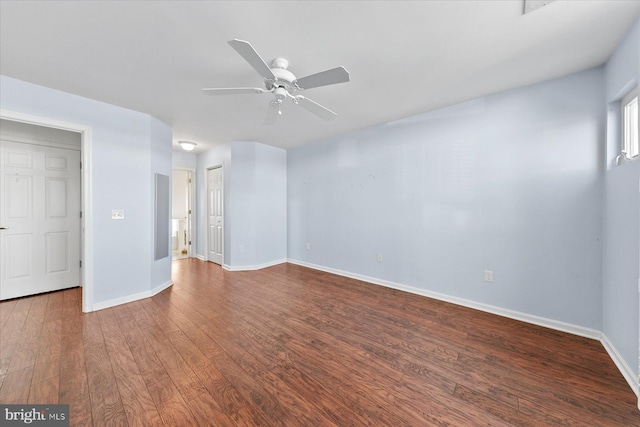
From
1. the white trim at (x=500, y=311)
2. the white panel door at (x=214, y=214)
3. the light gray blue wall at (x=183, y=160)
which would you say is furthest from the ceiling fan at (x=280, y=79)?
the light gray blue wall at (x=183, y=160)

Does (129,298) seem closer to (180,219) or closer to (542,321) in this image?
(180,219)

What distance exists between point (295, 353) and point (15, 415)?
66.5 inches

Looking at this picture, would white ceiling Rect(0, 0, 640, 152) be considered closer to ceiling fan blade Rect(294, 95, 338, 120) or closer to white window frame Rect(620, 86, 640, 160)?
ceiling fan blade Rect(294, 95, 338, 120)

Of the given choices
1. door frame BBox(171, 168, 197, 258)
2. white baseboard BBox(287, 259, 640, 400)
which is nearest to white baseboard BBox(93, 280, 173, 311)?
door frame BBox(171, 168, 197, 258)

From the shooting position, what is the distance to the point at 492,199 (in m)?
2.75

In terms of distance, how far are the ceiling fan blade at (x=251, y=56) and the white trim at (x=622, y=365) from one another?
3.22 metres

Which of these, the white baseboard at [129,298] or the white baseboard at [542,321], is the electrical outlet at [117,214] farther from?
the white baseboard at [542,321]

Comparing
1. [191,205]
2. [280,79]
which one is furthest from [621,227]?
[191,205]

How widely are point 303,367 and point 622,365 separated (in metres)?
2.36

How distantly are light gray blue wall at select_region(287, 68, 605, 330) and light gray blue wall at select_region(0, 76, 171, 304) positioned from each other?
3.00 m

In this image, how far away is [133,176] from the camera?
315 centimetres

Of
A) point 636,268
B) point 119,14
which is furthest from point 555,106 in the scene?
point 119,14

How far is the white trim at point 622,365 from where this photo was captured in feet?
5.19

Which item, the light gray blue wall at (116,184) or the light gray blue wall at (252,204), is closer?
the light gray blue wall at (116,184)
